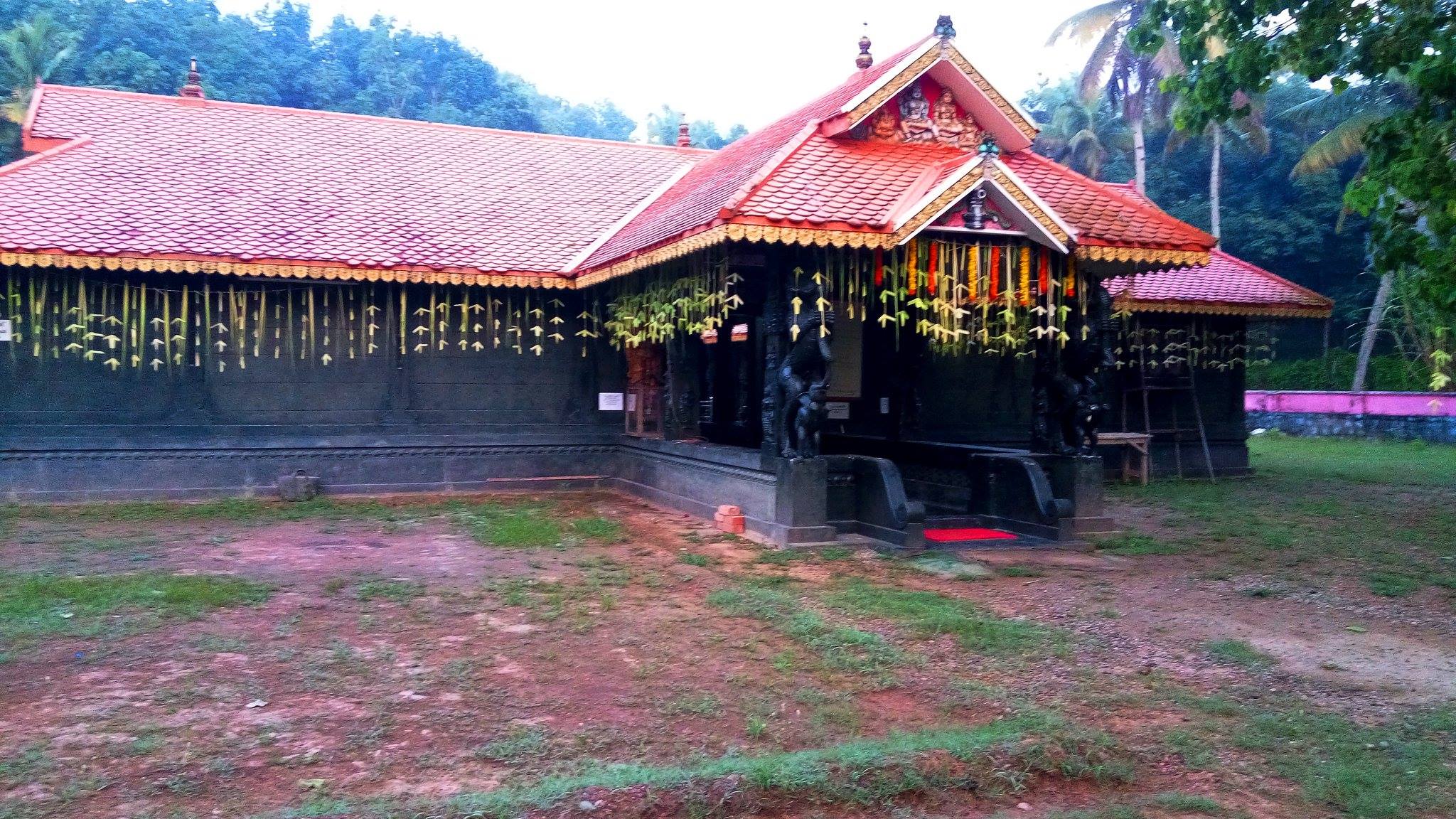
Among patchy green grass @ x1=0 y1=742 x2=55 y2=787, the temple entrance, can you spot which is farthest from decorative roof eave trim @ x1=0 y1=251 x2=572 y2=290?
patchy green grass @ x1=0 y1=742 x2=55 y2=787

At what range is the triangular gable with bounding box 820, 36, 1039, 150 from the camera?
1090 centimetres

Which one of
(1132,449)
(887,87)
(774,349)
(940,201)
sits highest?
(887,87)

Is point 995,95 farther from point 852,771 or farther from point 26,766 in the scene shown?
point 26,766

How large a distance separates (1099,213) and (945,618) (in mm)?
5474

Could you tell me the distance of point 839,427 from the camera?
1476 cm

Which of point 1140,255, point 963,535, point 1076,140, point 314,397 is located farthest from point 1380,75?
point 1076,140

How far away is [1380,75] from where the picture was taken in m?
10.0

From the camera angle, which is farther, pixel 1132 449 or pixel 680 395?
pixel 1132 449

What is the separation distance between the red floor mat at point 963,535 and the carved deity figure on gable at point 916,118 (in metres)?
4.02

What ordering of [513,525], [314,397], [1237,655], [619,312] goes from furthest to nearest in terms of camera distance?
1. [619,312]
2. [314,397]
3. [513,525]
4. [1237,655]

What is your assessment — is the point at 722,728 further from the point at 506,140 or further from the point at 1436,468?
the point at 1436,468

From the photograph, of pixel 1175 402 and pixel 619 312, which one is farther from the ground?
pixel 619 312

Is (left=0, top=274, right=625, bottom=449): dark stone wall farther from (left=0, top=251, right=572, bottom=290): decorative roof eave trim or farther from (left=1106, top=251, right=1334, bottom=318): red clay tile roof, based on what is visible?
(left=1106, top=251, right=1334, bottom=318): red clay tile roof

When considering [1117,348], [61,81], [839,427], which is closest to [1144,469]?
[1117,348]
